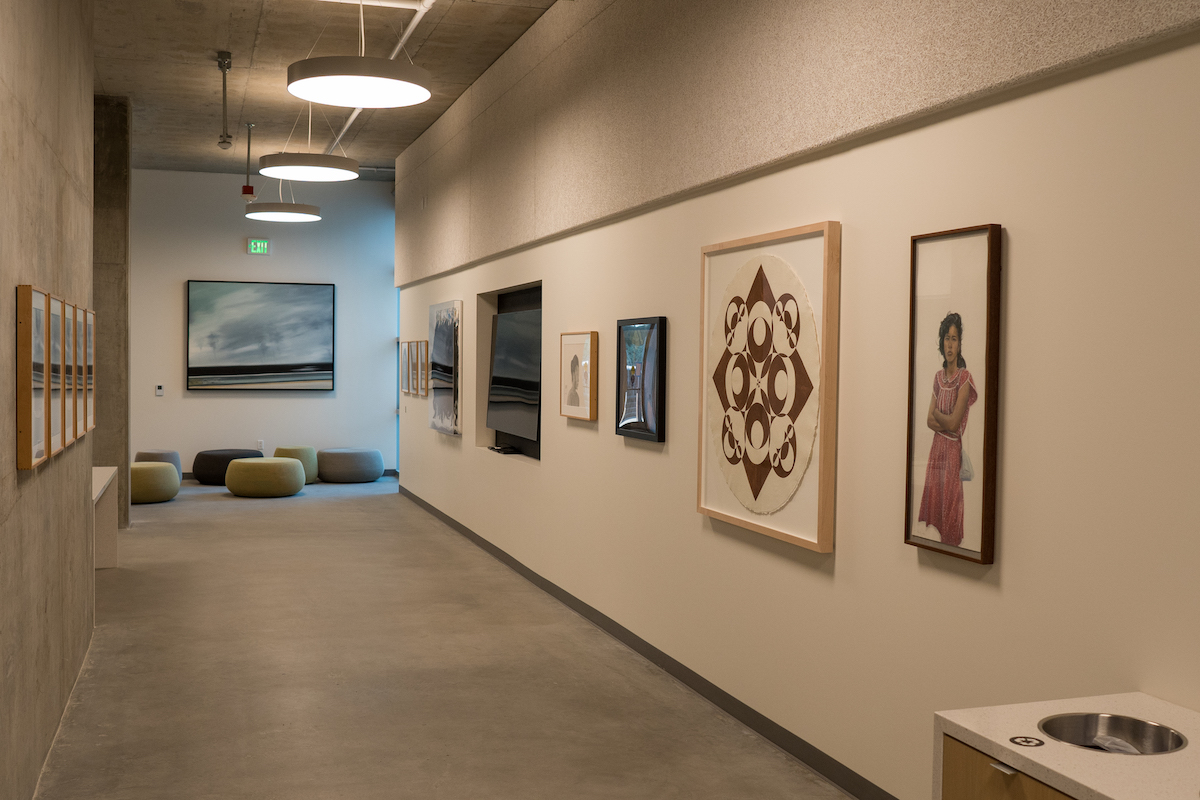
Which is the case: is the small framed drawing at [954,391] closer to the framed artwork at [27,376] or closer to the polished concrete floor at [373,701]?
the polished concrete floor at [373,701]

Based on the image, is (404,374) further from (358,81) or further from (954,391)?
(954,391)

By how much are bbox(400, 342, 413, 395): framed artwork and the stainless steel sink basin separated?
→ 966 centimetres

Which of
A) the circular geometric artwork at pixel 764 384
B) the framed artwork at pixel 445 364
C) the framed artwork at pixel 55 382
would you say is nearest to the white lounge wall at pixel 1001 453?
the circular geometric artwork at pixel 764 384

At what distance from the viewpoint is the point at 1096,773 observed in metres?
1.96

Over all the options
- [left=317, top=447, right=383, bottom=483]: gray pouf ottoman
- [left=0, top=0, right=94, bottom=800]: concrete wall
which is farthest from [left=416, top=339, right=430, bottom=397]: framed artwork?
[left=0, top=0, right=94, bottom=800]: concrete wall

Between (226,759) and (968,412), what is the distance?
304cm

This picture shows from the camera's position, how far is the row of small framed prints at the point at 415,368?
10.7m

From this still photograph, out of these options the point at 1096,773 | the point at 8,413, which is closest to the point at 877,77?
the point at 1096,773

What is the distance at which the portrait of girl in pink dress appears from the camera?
3.08 m

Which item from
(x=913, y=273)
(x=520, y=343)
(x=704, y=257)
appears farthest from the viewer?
(x=520, y=343)

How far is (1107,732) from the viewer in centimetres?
233

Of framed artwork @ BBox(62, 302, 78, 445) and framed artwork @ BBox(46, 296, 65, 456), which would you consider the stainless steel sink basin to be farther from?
framed artwork @ BBox(62, 302, 78, 445)

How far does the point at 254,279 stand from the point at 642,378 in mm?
9507

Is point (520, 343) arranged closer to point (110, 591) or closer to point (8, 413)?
point (110, 591)
